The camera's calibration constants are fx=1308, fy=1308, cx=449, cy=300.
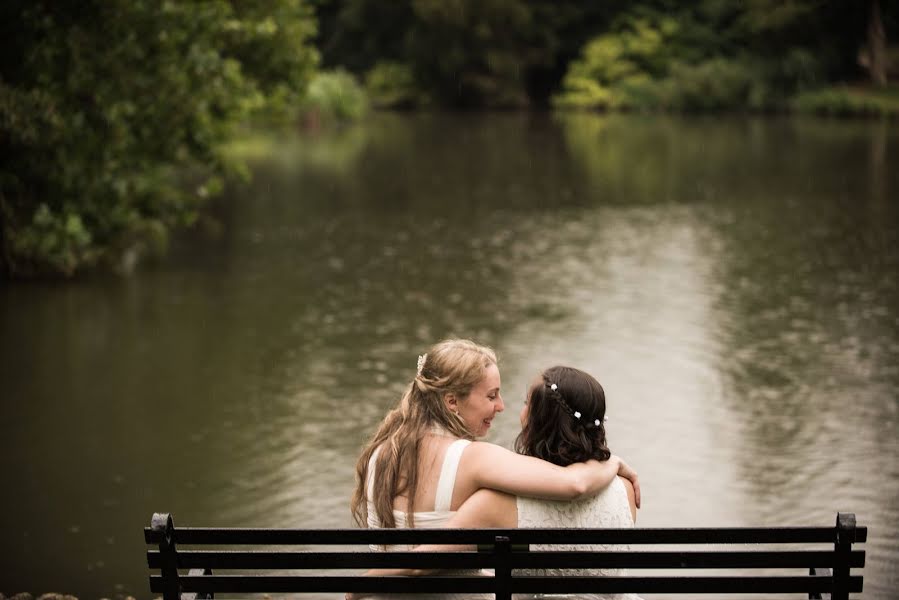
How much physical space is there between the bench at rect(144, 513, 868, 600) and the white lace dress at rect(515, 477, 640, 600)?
0.07 meters

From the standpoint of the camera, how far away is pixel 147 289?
54.1ft

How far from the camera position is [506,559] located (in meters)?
4.29

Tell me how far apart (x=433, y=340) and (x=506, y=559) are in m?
9.29

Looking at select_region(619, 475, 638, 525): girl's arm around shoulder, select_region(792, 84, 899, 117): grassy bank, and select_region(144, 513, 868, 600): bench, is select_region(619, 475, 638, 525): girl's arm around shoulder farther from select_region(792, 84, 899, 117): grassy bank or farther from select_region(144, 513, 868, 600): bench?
select_region(792, 84, 899, 117): grassy bank

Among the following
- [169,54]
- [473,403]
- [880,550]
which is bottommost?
[880,550]

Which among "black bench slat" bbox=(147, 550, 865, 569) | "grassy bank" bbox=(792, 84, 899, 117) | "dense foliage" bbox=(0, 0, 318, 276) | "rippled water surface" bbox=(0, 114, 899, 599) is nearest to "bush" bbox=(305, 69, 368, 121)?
"grassy bank" bbox=(792, 84, 899, 117)

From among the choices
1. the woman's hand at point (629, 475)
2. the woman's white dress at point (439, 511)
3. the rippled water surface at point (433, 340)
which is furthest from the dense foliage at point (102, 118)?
the woman's hand at point (629, 475)

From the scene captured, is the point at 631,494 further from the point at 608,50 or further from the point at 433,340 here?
the point at 608,50

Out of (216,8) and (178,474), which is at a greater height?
(216,8)

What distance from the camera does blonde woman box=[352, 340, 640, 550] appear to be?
4367mm

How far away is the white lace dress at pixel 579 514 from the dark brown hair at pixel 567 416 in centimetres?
14

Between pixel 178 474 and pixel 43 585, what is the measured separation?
2013 mm

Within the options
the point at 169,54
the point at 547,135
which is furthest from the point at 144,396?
the point at 547,135

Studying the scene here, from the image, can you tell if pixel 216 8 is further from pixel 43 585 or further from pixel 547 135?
pixel 547 135
